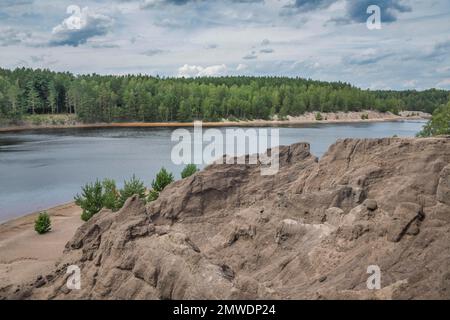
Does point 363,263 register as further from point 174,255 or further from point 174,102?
point 174,102

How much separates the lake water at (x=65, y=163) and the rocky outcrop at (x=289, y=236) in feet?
81.4

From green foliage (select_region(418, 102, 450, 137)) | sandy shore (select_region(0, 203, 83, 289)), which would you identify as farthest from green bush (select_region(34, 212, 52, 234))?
green foliage (select_region(418, 102, 450, 137))

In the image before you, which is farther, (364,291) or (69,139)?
(69,139)

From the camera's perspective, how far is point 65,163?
2648 inches

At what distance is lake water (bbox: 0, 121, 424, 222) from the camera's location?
159ft

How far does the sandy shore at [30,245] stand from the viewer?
896 inches

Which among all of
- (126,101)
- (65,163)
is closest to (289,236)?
(65,163)

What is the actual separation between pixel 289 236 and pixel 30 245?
1919cm

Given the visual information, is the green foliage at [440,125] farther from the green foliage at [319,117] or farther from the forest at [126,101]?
the green foliage at [319,117]

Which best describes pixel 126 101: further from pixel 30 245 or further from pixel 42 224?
pixel 30 245

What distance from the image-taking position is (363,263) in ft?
43.5

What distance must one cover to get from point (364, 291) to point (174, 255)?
5141 mm

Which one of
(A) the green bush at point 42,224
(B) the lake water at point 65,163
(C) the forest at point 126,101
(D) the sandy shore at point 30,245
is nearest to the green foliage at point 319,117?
(C) the forest at point 126,101
